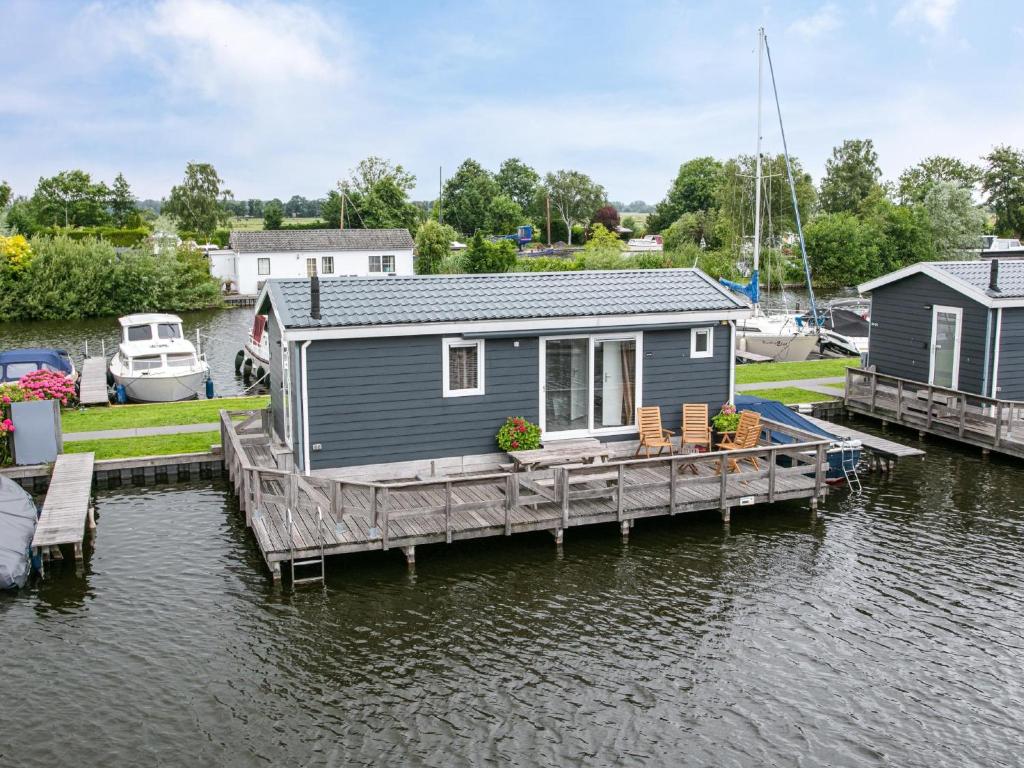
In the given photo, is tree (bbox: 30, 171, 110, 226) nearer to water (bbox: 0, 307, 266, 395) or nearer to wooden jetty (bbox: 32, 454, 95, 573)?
water (bbox: 0, 307, 266, 395)

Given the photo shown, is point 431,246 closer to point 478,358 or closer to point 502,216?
point 502,216

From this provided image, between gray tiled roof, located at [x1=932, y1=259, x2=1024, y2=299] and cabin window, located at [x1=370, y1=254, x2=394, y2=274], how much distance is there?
4222cm

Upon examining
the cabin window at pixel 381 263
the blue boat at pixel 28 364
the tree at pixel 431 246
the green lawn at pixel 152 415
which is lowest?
the green lawn at pixel 152 415

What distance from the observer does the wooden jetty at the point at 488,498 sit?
14.2m

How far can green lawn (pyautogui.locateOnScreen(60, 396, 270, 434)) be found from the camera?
73.1ft

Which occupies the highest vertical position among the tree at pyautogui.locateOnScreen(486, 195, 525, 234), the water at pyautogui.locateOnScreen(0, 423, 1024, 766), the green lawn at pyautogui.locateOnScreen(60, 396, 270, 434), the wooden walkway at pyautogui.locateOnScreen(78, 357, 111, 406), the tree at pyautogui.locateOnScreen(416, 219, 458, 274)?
the tree at pyautogui.locateOnScreen(486, 195, 525, 234)

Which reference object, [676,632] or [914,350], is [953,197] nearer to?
[914,350]

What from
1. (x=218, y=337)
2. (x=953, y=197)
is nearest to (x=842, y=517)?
(x=218, y=337)

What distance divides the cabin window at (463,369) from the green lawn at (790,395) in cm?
1010

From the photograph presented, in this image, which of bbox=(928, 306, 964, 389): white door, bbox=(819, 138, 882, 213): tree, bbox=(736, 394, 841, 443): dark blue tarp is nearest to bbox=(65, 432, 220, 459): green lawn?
bbox=(736, 394, 841, 443): dark blue tarp

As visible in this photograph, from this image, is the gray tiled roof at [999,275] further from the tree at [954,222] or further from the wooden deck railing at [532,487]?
the tree at [954,222]

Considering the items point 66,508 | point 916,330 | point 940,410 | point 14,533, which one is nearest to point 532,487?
point 66,508

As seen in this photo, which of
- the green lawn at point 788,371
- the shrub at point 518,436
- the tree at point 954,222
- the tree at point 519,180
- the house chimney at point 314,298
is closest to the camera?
the house chimney at point 314,298

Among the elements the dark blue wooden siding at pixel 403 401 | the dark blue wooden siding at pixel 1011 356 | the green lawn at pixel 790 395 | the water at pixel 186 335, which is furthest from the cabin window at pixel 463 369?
the water at pixel 186 335
